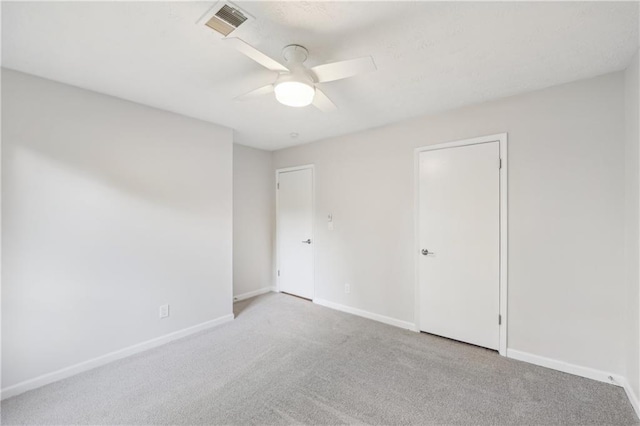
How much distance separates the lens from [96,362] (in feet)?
7.73

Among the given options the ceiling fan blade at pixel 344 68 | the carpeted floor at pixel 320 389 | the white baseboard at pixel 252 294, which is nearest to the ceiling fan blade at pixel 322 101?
the ceiling fan blade at pixel 344 68

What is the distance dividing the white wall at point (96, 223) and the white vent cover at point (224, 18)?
5.36ft

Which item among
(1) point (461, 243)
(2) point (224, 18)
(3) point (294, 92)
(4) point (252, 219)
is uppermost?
(2) point (224, 18)

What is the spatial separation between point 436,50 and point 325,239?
266 cm

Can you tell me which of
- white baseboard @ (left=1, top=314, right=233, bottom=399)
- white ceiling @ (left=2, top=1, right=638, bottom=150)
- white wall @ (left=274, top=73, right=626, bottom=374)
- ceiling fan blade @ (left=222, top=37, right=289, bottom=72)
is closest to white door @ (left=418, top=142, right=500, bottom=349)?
white wall @ (left=274, top=73, right=626, bottom=374)

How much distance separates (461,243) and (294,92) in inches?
87.4

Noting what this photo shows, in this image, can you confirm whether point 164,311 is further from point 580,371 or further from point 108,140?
point 580,371

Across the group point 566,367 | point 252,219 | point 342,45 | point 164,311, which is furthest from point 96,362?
point 566,367

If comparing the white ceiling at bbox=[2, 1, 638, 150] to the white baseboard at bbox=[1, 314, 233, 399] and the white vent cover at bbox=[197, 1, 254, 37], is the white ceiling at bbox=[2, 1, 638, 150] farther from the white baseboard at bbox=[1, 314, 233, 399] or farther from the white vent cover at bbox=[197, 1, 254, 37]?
the white baseboard at bbox=[1, 314, 233, 399]

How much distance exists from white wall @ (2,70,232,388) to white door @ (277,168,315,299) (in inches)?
52.8

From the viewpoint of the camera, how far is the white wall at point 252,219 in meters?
4.13

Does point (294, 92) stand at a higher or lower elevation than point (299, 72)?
lower

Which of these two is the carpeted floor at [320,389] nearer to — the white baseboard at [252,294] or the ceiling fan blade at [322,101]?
the white baseboard at [252,294]

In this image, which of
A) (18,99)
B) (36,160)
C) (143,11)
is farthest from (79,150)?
(143,11)
